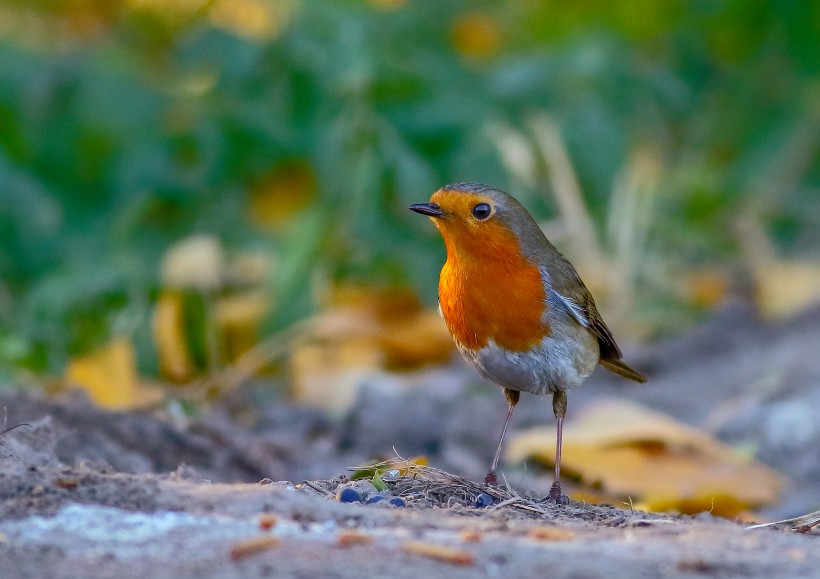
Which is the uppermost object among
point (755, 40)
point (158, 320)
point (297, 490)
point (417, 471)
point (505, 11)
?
point (505, 11)

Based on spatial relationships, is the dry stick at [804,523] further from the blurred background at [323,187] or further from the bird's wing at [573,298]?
the blurred background at [323,187]

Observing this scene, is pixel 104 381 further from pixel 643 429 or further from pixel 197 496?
pixel 197 496

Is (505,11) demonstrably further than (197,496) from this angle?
Yes

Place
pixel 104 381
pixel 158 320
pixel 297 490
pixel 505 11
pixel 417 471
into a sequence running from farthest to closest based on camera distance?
1. pixel 505 11
2. pixel 158 320
3. pixel 104 381
4. pixel 417 471
5. pixel 297 490

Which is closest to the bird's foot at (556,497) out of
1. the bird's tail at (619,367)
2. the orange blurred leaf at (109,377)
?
the bird's tail at (619,367)

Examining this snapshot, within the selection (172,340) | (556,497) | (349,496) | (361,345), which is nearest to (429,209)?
(556,497)

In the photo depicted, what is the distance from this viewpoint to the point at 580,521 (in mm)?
3238

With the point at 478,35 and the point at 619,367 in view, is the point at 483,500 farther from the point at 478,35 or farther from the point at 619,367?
the point at 478,35

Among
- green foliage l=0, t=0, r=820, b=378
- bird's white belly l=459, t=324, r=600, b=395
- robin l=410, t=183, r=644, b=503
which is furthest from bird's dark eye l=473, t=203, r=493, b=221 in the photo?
green foliage l=0, t=0, r=820, b=378

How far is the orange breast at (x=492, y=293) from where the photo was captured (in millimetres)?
4031

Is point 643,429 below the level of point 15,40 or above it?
below

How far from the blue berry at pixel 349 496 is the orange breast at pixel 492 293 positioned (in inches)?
38.2

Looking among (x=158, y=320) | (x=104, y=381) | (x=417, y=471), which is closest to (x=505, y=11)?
(x=158, y=320)

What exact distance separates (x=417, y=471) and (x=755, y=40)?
684 centimetres
